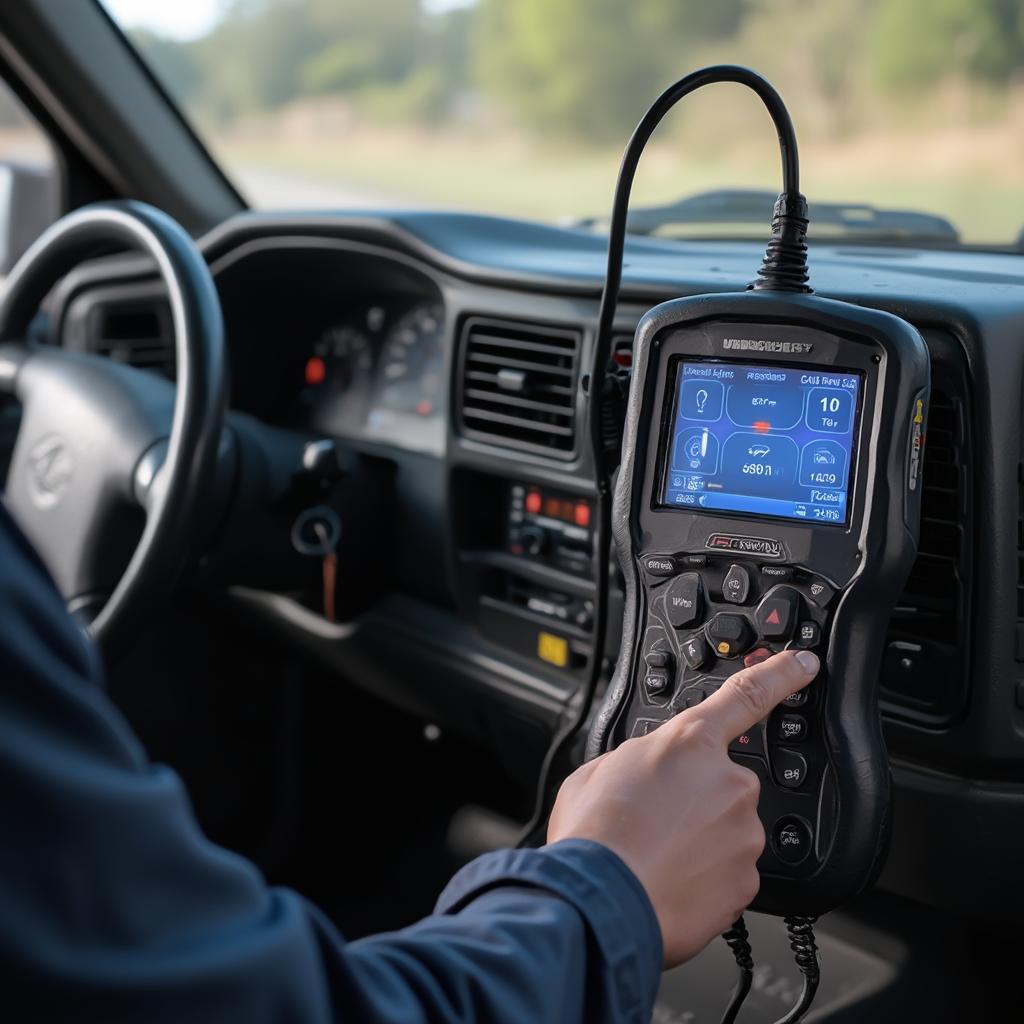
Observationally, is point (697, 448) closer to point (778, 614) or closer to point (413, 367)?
point (778, 614)

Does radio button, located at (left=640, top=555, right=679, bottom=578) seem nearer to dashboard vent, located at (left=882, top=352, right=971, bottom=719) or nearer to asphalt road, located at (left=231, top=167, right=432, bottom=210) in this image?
dashboard vent, located at (left=882, top=352, right=971, bottom=719)

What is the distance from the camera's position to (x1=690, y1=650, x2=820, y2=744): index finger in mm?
902

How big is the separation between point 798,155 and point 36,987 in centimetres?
91

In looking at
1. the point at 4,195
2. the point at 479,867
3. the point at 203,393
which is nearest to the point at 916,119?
the point at 4,195

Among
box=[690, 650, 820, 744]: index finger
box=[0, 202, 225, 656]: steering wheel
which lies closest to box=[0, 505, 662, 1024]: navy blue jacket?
box=[690, 650, 820, 744]: index finger

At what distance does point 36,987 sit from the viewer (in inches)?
19.5

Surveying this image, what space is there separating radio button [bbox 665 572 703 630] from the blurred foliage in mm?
6034

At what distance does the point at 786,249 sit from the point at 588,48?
902 centimetres

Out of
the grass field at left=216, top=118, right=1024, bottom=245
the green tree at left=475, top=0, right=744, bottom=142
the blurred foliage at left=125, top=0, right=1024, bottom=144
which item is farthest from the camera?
the green tree at left=475, top=0, right=744, bottom=142

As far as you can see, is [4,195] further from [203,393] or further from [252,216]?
[203,393]

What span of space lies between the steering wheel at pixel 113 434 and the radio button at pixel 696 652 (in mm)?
639

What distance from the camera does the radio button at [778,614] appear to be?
3.54 feet

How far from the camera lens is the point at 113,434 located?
1689 mm

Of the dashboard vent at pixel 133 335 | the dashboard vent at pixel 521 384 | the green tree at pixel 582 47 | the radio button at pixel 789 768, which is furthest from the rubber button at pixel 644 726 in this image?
the green tree at pixel 582 47
